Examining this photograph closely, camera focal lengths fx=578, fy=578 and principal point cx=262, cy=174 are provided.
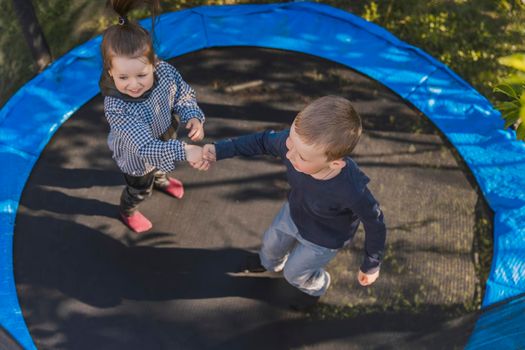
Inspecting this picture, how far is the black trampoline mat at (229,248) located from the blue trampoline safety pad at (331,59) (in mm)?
72

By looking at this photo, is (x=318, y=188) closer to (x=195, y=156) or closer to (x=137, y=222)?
(x=195, y=156)

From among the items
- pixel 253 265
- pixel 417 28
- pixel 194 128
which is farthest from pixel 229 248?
pixel 417 28

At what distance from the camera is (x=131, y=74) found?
2068mm

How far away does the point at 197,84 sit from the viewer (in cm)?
356

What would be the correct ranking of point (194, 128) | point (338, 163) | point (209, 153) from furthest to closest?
1. point (194, 128)
2. point (209, 153)
3. point (338, 163)

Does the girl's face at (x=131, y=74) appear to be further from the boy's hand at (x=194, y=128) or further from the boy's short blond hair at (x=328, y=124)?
the boy's short blond hair at (x=328, y=124)

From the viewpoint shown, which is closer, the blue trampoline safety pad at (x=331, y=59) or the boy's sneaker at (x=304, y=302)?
the boy's sneaker at (x=304, y=302)

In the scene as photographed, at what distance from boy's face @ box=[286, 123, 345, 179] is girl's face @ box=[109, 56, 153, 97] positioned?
1.94ft

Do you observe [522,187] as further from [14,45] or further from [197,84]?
[14,45]

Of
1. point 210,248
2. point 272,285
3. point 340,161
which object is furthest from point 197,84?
point 340,161

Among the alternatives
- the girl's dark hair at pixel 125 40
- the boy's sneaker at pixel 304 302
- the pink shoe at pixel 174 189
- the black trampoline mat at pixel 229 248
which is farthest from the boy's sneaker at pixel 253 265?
the girl's dark hair at pixel 125 40

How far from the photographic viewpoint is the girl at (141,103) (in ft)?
6.72

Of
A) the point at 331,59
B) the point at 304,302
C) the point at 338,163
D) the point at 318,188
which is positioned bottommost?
the point at 304,302

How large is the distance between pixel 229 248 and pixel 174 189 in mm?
447
